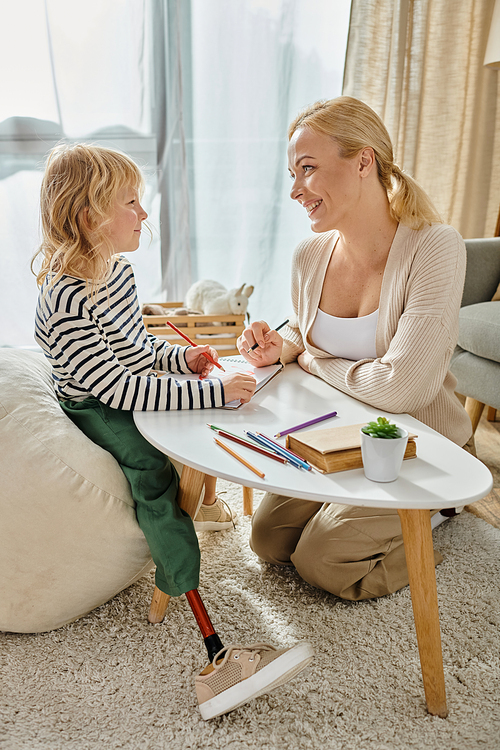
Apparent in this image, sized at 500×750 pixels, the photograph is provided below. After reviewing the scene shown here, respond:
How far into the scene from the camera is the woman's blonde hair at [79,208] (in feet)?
3.73

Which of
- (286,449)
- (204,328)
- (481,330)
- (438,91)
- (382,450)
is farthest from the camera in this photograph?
(438,91)

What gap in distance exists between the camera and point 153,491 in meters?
1.11

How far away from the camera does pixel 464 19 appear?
2773 mm

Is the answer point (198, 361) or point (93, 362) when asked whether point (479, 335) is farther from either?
point (93, 362)

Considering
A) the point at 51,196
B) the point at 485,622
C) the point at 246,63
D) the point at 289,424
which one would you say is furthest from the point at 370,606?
the point at 246,63

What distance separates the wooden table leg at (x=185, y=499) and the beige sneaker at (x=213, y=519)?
13.6 inches

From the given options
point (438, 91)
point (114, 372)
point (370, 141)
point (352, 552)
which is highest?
point (438, 91)

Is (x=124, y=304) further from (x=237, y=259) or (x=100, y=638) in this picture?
(x=237, y=259)

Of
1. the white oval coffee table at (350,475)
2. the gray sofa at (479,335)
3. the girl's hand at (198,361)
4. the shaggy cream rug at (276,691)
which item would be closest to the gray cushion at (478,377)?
the gray sofa at (479,335)

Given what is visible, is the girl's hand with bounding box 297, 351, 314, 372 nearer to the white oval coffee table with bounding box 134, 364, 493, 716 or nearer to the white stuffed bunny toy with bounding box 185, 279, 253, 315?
the white oval coffee table with bounding box 134, 364, 493, 716

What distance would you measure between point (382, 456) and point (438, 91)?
269 centimetres

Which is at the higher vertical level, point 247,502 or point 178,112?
point 178,112

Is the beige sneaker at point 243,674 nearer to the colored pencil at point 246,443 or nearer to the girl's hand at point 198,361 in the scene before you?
the colored pencil at point 246,443

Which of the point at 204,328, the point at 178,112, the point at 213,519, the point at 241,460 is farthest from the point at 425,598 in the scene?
the point at 178,112
